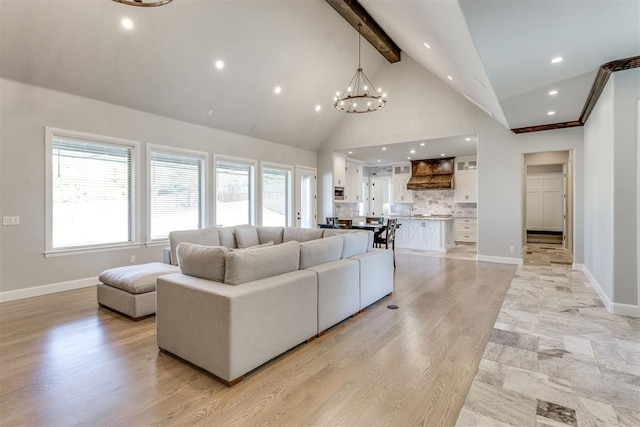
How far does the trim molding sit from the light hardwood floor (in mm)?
3049

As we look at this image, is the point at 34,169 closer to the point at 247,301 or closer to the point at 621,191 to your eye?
the point at 247,301

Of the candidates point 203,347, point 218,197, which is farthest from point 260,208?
point 203,347

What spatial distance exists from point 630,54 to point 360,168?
7.91 meters

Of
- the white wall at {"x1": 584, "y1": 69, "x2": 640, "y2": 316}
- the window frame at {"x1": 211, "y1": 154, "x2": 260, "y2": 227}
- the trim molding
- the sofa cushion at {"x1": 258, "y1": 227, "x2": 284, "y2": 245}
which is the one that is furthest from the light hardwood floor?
the window frame at {"x1": 211, "y1": 154, "x2": 260, "y2": 227}

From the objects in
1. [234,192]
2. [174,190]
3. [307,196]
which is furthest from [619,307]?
[307,196]

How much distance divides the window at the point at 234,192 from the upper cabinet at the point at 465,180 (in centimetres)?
629

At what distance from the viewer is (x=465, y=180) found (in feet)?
31.5

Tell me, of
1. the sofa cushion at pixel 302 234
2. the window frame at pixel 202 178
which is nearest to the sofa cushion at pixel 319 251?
the sofa cushion at pixel 302 234

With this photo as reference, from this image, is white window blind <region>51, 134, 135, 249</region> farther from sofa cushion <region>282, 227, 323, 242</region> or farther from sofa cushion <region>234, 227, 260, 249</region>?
sofa cushion <region>282, 227, 323, 242</region>

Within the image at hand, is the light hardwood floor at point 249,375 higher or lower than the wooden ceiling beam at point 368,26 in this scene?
lower

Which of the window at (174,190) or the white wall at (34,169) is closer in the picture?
A: the white wall at (34,169)

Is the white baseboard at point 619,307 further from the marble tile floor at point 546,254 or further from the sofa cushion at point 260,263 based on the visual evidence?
the sofa cushion at point 260,263

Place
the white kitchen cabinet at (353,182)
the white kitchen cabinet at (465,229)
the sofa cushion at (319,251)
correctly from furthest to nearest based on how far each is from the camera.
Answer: the white kitchen cabinet at (353,182)
the white kitchen cabinet at (465,229)
the sofa cushion at (319,251)

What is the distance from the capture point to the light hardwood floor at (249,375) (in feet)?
6.39
